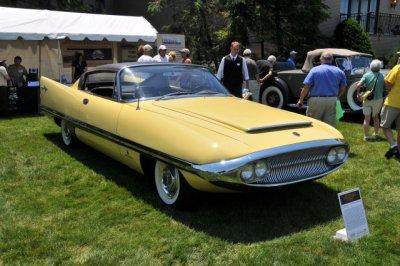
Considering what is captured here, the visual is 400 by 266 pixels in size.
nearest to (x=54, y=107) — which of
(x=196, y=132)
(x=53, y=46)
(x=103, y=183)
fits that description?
(x=103, y=183)

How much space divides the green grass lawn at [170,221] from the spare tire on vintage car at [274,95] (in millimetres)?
4766

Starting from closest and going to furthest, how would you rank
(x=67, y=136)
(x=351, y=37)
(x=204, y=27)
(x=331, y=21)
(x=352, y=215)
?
(x=352, y=215), (x=67, y=136), (x=204, y=27), (x=351, y=37), (x=331, y=21)

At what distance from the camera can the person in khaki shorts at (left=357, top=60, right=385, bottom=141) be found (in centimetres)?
769

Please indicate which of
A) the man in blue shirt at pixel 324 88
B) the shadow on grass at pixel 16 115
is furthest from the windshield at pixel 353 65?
the shadow on grass at pixel 16 115

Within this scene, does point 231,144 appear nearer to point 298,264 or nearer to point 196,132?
point 196,132

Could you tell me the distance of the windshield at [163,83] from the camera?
546 centimetres

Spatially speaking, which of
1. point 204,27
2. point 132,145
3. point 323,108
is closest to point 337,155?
point 132,145

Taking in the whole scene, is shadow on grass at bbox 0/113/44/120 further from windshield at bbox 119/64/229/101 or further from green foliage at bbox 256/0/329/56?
green foliage at bbox 256/0/329/56

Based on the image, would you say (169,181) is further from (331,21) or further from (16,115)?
(331,21)

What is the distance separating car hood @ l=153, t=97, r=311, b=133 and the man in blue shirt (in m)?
1.59

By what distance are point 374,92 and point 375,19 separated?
18.3 metres

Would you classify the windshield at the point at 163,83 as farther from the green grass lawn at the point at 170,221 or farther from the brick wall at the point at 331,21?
the brick wall at the point at 331,21

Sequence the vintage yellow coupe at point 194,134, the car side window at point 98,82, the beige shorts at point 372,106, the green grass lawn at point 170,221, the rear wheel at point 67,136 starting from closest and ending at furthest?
1. the green grass lawn at point 170,221
2. the vintage yellow coupe at point 194,134
3. the car side window at point 98,82
4. the rear wheel at point 67,136
5. the beige shorts at point 372,106

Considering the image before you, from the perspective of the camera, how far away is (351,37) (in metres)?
20.2
